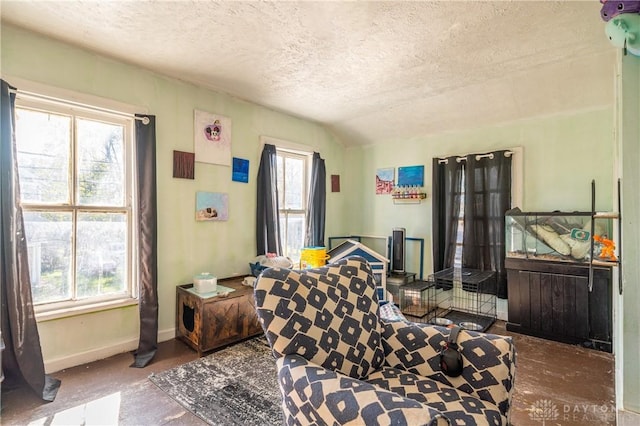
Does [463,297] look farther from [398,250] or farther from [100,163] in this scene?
[100,163]

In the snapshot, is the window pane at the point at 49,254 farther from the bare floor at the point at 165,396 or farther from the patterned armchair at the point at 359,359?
the patterned armchair at the point at 359,359

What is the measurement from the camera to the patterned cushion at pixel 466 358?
126 cm

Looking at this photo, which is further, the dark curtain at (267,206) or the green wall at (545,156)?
the dark curtain at (267,206)

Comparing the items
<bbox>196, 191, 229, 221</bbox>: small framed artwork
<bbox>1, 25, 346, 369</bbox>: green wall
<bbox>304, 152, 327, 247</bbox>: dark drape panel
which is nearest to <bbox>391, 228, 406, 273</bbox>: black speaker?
<bbox>304, 152, 327, 247</bbox>: dark drape panel

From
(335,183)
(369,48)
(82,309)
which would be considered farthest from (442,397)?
(335,183)

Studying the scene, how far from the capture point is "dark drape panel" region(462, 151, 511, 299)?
133 inches

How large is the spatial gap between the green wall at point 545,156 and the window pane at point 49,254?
3.65 metres

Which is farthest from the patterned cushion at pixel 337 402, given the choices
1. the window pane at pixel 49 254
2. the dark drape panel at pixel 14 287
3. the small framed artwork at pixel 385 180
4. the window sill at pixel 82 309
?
the small framed artwork at pixel 385 180

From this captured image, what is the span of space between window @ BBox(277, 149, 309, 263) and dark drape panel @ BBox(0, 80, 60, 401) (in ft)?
8.05

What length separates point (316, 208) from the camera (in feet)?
14.1

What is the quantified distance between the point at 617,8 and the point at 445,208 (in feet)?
9.36

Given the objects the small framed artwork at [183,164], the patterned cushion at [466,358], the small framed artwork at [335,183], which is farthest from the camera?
the small framed artwork at [335,183]

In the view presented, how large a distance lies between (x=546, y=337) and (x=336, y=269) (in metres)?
2.64

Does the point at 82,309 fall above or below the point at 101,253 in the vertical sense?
below
